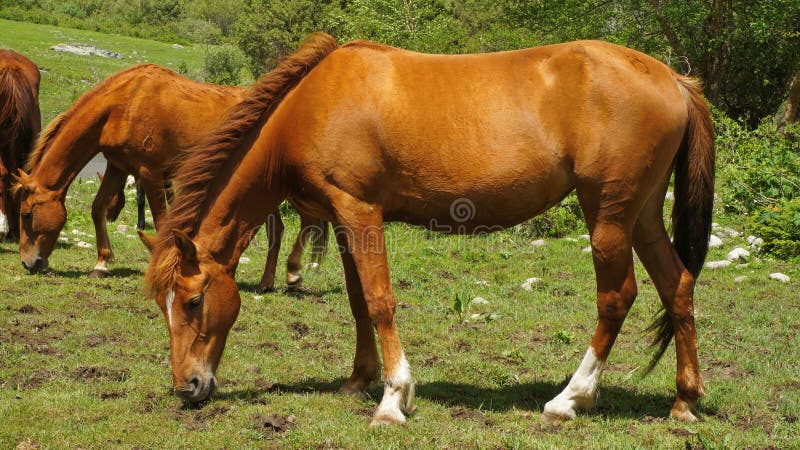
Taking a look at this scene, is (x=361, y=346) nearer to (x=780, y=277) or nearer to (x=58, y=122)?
(x=58, y=122)

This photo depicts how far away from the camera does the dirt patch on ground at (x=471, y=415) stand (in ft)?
15.9

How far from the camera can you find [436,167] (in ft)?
16.4

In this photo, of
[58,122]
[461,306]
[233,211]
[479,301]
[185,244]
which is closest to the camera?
[185,244]

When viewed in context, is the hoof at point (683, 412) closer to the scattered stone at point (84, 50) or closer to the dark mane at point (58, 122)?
the dark mane at point (58, 122)

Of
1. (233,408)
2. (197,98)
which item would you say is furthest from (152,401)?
(197,98)

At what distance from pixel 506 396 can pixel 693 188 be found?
77.3 inches

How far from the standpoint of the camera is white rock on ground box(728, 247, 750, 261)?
9.73 m

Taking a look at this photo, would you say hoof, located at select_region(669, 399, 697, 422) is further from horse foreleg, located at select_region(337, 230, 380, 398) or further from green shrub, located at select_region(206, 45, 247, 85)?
green shrub, located at select_region(206, 45, 247, 85)

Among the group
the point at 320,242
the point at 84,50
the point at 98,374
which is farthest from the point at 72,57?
the point at 98,374

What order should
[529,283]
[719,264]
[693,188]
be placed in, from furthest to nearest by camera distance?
[719,264], [529,283], [693,188]

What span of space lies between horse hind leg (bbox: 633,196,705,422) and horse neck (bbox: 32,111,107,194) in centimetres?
638

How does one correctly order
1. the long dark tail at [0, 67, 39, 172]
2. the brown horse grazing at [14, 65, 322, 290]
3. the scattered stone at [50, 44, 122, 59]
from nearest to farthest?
the brown horse grazing at [14, 65, 322, 290]
the long dark tail at [0, 67, 39, 172]
the scattered stone at [50, 44, 122, 59]

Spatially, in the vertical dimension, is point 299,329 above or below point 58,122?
below

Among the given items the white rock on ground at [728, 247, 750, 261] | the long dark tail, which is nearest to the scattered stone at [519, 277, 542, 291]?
the white rock on ground at [728, 247, 750, 261]
